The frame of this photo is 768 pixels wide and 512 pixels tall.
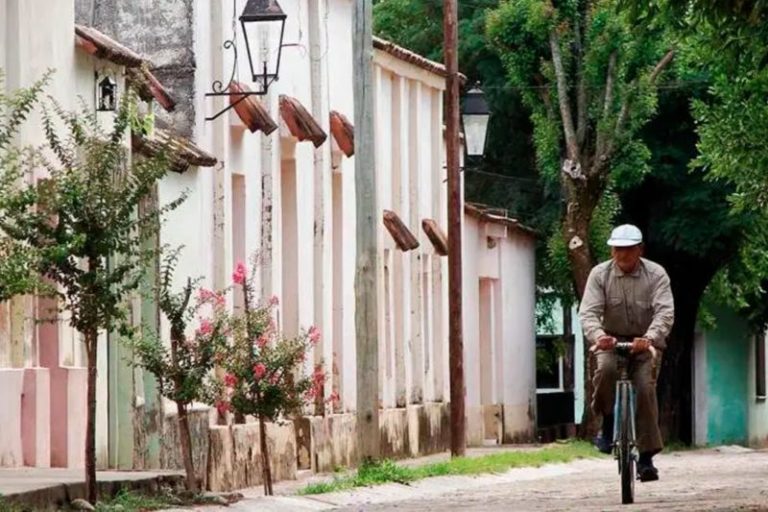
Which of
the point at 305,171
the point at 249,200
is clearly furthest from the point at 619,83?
the point at 249,200

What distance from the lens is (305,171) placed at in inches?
1239

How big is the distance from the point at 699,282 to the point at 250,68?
63.5 feet

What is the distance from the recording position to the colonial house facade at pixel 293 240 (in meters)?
21.5

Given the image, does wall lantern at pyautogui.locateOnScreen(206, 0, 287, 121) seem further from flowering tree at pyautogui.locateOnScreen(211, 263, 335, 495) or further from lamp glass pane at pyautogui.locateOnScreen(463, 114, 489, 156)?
lamp glass pane at pyautogui.locateOnScreen(463, 114, 489, 156)

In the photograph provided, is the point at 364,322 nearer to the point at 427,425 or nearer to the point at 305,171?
the point at 305,171

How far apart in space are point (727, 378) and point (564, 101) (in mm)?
14159

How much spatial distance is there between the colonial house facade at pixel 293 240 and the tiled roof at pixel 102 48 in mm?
28

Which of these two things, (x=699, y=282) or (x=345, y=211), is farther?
(x=699, y=282)

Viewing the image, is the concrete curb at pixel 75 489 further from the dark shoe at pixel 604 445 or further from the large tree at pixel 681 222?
the large tree at pixel 681 222

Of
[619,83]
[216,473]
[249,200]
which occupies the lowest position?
[216,473]

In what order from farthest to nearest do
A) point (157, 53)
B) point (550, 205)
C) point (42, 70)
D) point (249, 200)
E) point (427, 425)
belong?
point (550, 205) < point (427, 425) < point (249, 200) < point (157, 53) < point (42, 70)

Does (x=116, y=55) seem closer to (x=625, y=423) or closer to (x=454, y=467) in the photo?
(x=625, y=423)

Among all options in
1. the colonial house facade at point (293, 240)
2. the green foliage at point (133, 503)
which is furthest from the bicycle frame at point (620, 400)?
the colonial house facade at point (293, 240)

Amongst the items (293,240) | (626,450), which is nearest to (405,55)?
(293,240)
